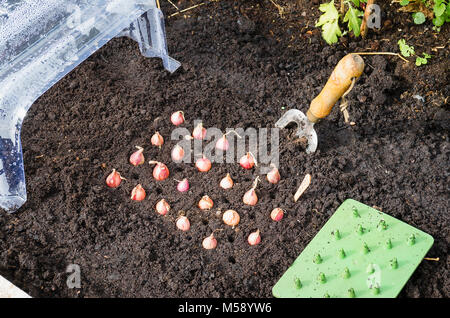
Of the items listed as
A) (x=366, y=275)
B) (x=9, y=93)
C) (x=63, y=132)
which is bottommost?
(x=366, y=275)

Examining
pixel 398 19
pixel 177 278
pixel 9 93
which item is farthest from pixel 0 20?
pixel 398 19

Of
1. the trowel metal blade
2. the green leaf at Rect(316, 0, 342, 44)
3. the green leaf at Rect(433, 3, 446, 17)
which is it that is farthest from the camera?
the green leaf at Rect(316, 0, 342, 44)

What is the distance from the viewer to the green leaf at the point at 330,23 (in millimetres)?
2875

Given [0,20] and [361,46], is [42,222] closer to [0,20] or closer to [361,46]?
[0,20]

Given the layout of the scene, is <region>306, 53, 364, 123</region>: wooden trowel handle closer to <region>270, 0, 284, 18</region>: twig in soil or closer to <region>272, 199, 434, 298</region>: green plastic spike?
<region>272, 199, 434, 298</region>: green plastic spike

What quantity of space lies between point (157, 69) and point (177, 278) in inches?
44.2

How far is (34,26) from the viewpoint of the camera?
243 cm

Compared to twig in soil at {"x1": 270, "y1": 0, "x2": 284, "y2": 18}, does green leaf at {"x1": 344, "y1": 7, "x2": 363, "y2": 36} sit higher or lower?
higher

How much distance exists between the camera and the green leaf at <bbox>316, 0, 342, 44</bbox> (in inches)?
113

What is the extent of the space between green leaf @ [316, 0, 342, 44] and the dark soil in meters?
0.06

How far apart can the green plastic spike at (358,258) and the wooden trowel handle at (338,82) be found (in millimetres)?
389

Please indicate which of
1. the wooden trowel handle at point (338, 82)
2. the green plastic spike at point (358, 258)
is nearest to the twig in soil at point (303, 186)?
the green plastic spike at point (358, 258)

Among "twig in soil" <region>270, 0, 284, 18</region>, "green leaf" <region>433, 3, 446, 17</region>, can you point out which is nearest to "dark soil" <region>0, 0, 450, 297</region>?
"twig in soil" <region>270, 0, 284, 18</region>

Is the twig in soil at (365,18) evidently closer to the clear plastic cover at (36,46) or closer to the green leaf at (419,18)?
the green leaf at (419,18)
